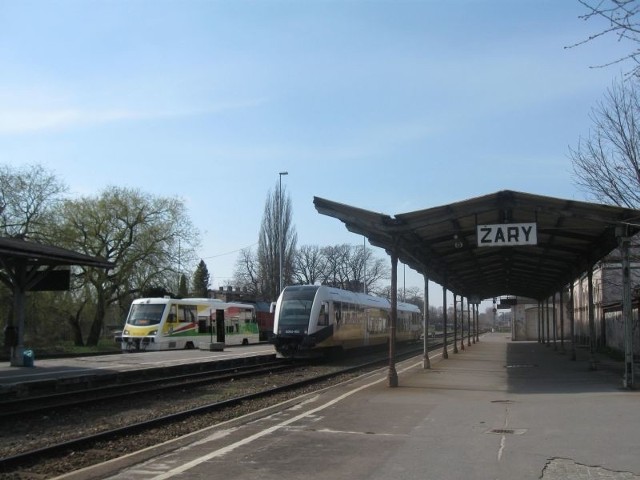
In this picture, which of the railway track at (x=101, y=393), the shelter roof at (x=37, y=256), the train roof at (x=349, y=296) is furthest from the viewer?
the train roof at (x=349, y=296)

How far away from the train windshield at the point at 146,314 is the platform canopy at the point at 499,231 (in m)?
15.2

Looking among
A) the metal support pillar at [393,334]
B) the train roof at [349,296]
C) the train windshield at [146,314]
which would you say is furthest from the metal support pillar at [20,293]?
the metal support pillar at [393,334]

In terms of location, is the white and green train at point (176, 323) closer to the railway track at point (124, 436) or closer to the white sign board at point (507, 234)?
the railway track at point (124, 436)

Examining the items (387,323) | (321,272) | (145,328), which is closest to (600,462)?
(145,328)

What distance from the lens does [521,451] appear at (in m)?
7.46

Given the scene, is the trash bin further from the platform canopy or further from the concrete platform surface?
the concrete platform surface

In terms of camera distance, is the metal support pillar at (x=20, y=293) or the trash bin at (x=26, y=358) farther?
the trash bin at (x=26, y=358)

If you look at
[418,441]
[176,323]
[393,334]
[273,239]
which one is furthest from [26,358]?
[273,239]

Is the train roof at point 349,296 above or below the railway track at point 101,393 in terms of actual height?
above

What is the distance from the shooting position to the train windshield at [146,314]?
3262 centimetres

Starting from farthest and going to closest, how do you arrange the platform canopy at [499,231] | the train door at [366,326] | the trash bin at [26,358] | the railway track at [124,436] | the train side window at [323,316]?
the train door at [366,326]
the train side window at [323,316]
the trash bin at [26,358]
the platform canopy at [499,231]
the railway track at [124,436]

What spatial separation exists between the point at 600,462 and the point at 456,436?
199cm

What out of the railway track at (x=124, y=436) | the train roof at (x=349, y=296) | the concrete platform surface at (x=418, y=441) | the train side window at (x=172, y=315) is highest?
the train roof at (x=349, y=296)

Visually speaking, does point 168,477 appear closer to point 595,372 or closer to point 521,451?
point 521,451
